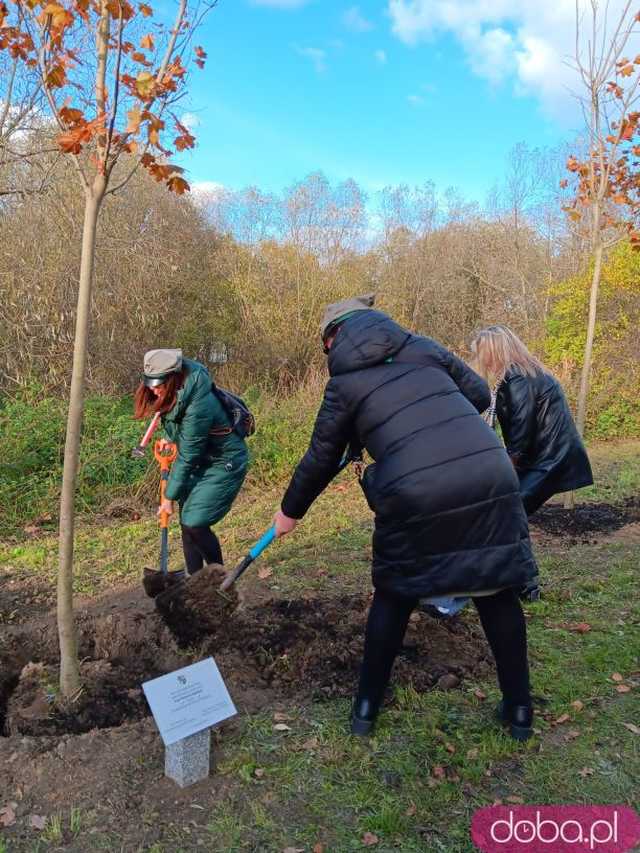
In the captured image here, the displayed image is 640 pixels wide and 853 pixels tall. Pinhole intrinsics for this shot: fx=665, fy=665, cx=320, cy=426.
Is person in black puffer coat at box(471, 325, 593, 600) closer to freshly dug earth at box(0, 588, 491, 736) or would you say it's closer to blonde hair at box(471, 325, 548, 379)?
blonde hair at box(471, 325, 548, 379)

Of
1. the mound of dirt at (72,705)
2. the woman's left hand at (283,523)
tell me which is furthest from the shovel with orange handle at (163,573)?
the woman's left hand at (283,523)

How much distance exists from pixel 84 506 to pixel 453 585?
19.0 feet

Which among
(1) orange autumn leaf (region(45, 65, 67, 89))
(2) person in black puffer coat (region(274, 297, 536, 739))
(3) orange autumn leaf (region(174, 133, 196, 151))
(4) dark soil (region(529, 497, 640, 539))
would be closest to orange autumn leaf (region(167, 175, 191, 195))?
(3) orange autumn leaf (region(174, 133, 196, 151))

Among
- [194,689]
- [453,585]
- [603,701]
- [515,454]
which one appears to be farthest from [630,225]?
[194,689]

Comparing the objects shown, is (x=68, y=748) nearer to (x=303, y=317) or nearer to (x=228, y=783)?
(x=228, y=783)

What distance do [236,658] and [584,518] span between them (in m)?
4.38

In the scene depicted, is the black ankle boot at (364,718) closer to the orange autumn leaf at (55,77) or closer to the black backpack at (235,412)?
the black backpack at (235,412)

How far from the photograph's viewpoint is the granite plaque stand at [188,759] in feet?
7.96

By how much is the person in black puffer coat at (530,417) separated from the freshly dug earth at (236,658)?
939 mm

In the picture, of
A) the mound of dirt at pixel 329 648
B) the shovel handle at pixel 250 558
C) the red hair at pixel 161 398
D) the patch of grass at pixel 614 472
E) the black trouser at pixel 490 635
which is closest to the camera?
the black trouser at pixel 490 635

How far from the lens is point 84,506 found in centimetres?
732

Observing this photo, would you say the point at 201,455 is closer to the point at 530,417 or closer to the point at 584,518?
the point at 530,417

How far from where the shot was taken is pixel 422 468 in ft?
7.86

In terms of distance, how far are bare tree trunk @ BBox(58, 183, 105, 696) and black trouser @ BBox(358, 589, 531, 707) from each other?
127 centimetres
